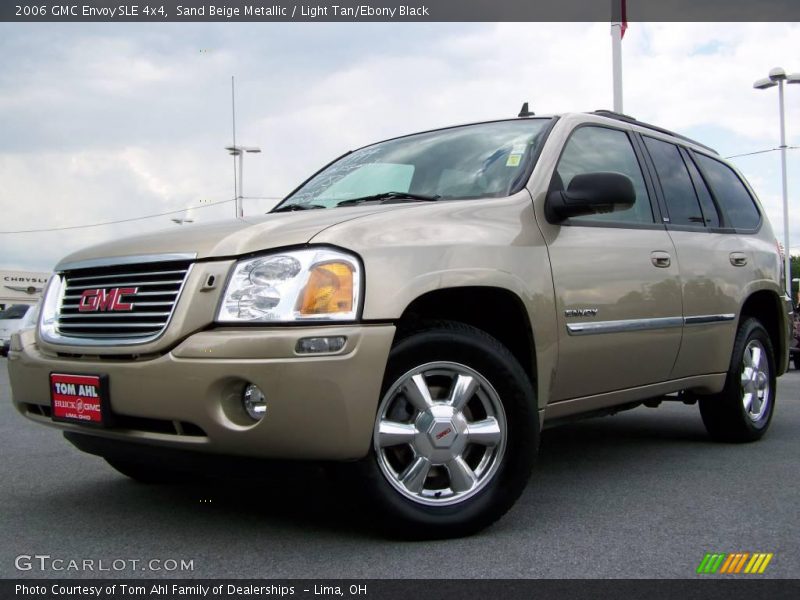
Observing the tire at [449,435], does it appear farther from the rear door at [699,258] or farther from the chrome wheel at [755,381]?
the chrome wheel at [755,381]

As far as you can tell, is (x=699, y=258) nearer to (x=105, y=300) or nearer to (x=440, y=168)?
(x=440, y=168)

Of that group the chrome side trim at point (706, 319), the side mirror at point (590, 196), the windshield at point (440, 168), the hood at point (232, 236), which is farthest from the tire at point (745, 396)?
the hood at point (232, 236)

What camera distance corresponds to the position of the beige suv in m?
2.83

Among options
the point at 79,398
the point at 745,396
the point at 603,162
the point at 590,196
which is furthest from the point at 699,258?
the point at 79,398

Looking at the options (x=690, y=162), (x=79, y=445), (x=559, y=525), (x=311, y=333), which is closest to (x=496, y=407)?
(x=559, y=525)

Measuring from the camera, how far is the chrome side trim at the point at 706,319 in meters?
4.56

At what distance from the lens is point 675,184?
16.1 feet

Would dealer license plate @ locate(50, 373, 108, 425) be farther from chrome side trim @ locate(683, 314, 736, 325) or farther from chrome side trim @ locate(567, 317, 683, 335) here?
chrome side trim @ locate(683, 314, 736, 325)

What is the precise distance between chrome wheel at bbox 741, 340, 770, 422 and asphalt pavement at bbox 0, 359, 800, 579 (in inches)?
20.0

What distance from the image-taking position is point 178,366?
9.35 feet

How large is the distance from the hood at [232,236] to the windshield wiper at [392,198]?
316mm

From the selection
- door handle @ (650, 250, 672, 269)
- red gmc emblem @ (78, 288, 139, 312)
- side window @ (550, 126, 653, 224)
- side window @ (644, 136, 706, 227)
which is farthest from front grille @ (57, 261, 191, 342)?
side window @ (644, 136, 706, 227)

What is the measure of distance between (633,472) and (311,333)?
238cm
